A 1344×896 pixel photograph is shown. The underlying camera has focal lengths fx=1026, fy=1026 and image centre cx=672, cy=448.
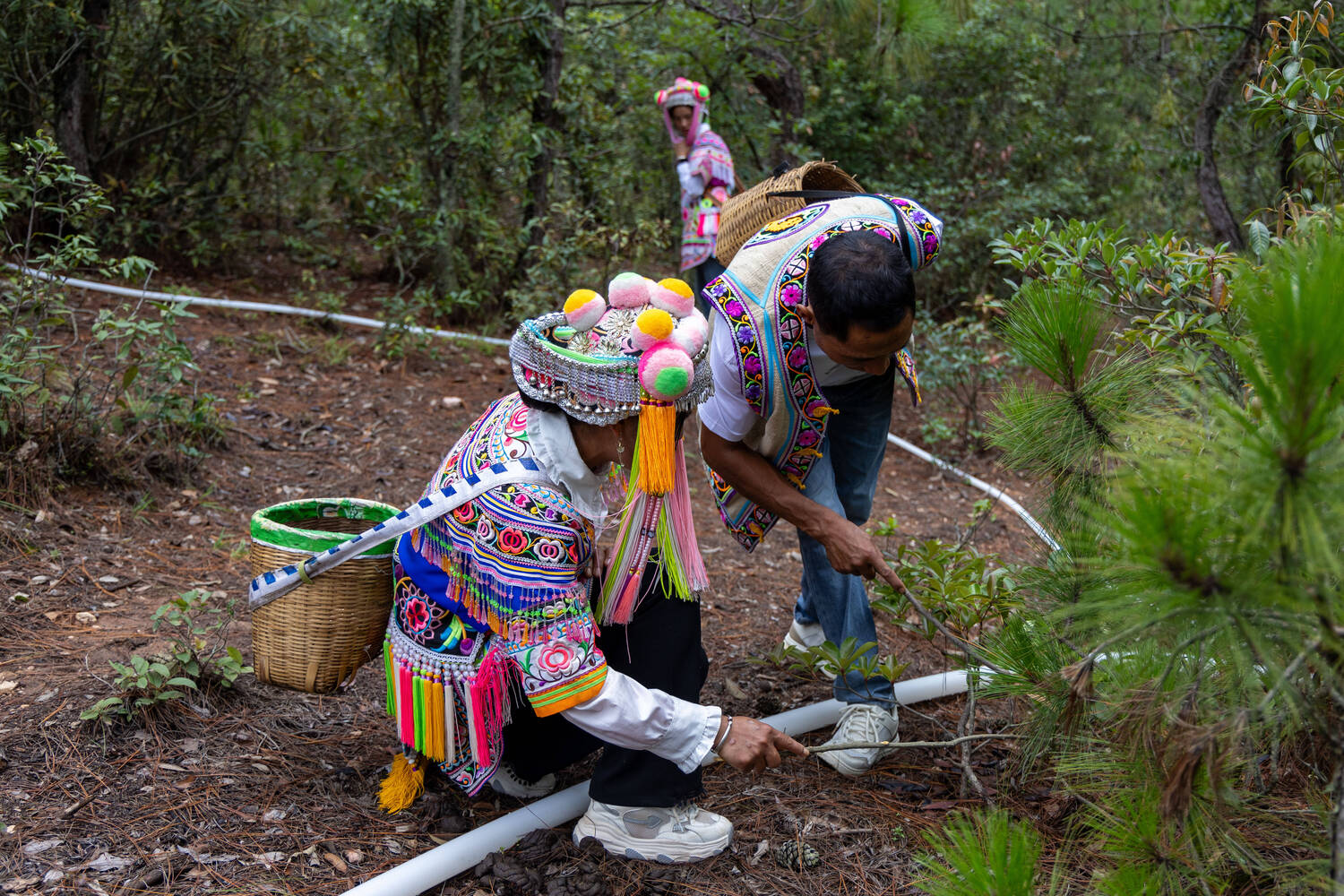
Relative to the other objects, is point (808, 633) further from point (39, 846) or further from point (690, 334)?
point (39, 846)

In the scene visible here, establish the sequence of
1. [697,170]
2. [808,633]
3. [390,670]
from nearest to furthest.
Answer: [390,670]
[808,633]
[697,170]

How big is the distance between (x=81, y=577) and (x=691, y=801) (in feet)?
6.68

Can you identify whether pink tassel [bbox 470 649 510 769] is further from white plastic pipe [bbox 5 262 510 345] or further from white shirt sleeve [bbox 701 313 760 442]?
white plastic pipe [bbox 5 262 510 345]

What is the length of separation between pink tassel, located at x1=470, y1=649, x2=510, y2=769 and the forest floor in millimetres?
219

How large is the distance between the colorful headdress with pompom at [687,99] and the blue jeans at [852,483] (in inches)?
139

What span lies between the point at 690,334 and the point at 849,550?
0.63 m

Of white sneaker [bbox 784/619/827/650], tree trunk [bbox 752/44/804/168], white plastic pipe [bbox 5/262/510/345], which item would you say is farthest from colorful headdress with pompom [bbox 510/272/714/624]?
tree trunk [bbox 752/44/804/168]

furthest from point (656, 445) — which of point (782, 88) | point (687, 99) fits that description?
point (782, 88)

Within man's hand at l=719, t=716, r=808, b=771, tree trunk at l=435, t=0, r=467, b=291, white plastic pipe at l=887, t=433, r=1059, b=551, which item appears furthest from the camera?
tree trunk at l=435, t=0, r=467, b=291

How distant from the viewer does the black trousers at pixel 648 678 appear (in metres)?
1.93

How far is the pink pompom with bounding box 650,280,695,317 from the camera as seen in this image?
1828 mm

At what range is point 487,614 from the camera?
1.84 meters

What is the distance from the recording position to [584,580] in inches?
76.3

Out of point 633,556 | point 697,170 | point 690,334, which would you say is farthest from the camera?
point 697,170
